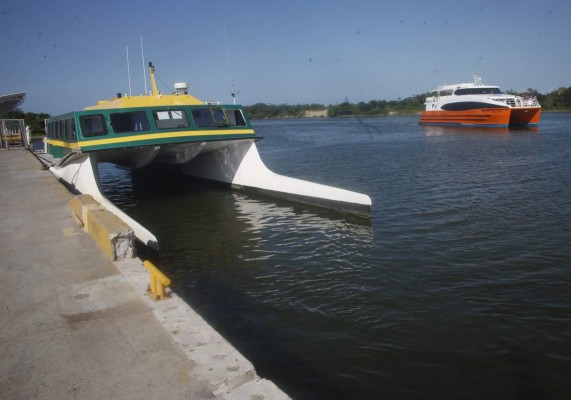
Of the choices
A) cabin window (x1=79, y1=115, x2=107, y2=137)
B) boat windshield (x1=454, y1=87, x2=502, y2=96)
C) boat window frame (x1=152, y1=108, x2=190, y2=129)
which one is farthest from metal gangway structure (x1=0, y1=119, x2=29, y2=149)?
boat windshield (x1=454, y1=87, x2=502, y2=96)

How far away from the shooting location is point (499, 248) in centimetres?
888

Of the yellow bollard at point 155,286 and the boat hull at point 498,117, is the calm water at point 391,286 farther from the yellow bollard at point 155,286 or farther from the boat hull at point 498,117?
the boat hull at point 498,117

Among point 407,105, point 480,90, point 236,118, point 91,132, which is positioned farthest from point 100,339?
point 407,105

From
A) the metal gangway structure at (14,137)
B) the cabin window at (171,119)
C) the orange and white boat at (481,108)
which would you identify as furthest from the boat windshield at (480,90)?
the metal gangway structure at (14,137)

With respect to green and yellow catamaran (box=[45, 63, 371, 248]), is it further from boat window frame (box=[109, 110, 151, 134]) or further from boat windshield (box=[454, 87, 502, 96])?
boat windshield (box=[454, 87, 502, 96])

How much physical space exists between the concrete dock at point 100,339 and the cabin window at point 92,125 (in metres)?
6.05

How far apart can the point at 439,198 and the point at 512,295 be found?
25.0 feet

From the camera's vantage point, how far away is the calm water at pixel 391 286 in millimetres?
4934

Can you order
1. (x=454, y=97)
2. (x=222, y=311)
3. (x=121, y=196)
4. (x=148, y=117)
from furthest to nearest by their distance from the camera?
(x=454, y=97) < (x=121, y=196) < (x=148, y=117) < (x=222, y=311)

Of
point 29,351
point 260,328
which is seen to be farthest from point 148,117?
point 29,351

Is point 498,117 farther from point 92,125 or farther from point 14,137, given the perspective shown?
point 14,137

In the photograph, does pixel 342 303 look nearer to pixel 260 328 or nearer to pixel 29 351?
pixel 260 328

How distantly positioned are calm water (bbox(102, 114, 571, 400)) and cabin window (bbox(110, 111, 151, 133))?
2683 mm

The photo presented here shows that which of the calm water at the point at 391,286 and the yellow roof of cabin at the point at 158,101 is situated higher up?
the yellow roof of cabin at the point at 158,101
